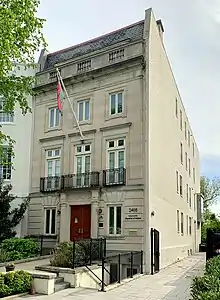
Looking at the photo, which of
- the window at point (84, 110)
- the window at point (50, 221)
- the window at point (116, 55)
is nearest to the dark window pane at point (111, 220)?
the window at point (50, 221)

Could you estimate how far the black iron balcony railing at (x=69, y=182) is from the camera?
18.8 meters

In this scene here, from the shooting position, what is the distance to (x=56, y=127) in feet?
69.1

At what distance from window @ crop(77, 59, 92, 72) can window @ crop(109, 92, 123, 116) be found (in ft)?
7.26

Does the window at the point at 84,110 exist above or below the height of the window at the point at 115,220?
above

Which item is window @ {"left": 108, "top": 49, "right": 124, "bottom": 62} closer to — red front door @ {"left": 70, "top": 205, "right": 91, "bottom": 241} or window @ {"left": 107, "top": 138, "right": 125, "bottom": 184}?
window @ {"left": 107, "top": 138, "right": 125, "bottom": 184}

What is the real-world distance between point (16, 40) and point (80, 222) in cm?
989

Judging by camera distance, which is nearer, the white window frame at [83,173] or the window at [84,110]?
the white window frame at [83,173]

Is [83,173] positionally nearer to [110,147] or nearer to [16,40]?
[110,147]

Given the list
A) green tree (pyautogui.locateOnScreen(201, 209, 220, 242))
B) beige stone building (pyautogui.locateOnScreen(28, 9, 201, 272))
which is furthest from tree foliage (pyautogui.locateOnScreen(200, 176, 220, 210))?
beige stone building (pyautogui.locateOnScreen(28, 9, 201, 272))

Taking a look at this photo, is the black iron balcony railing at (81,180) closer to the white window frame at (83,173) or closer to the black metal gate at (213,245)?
the white window frame at (83,173)

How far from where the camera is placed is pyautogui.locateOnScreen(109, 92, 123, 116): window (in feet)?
62.3

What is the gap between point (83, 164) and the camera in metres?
19.7

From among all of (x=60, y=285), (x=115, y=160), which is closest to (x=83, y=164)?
(x=115, y=160)

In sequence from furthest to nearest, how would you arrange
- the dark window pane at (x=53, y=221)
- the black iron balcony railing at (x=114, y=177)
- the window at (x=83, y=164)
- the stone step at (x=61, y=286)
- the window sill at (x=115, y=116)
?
1. the dark window pane at (x=53, y=221)
2. the window at (x=83, y=164)
3. the window sill at (x=115, y=116)
4. the black iron balcony railing at (x=114, y=177)
5. the stone step at (x=61, y=286)
